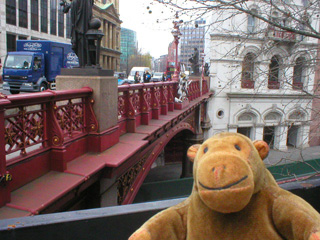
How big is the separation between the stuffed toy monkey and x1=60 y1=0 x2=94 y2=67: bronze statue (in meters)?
4.54

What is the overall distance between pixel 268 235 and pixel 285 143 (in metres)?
28.7

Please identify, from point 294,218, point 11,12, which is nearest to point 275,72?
point 294,218

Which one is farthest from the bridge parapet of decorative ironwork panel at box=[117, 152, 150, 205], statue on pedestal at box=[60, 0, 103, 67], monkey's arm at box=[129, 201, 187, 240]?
monkey's arm at box=[129, 201, 187, 240]

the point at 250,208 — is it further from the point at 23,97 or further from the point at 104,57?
the point at 104,57

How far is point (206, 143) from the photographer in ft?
6.19

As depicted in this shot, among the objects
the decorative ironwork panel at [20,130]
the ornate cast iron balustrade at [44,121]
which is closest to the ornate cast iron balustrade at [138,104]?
the ornate cast iron balustrade at [44,121]

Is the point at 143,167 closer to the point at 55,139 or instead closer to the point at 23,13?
the point at 55,139

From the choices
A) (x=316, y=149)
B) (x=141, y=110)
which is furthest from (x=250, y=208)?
(x=316, y=149)

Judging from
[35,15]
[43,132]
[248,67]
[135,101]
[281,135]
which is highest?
[35,15]

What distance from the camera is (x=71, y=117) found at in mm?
4859

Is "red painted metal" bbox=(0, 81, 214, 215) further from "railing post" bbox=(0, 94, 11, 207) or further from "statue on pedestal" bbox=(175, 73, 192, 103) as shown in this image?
"statue on pedestal" bbox=(175, 73, 192, 103)

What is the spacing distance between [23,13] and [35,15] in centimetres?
254

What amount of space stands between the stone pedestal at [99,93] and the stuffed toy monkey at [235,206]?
3749 millimetres

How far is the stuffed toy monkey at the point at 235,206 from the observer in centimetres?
158
